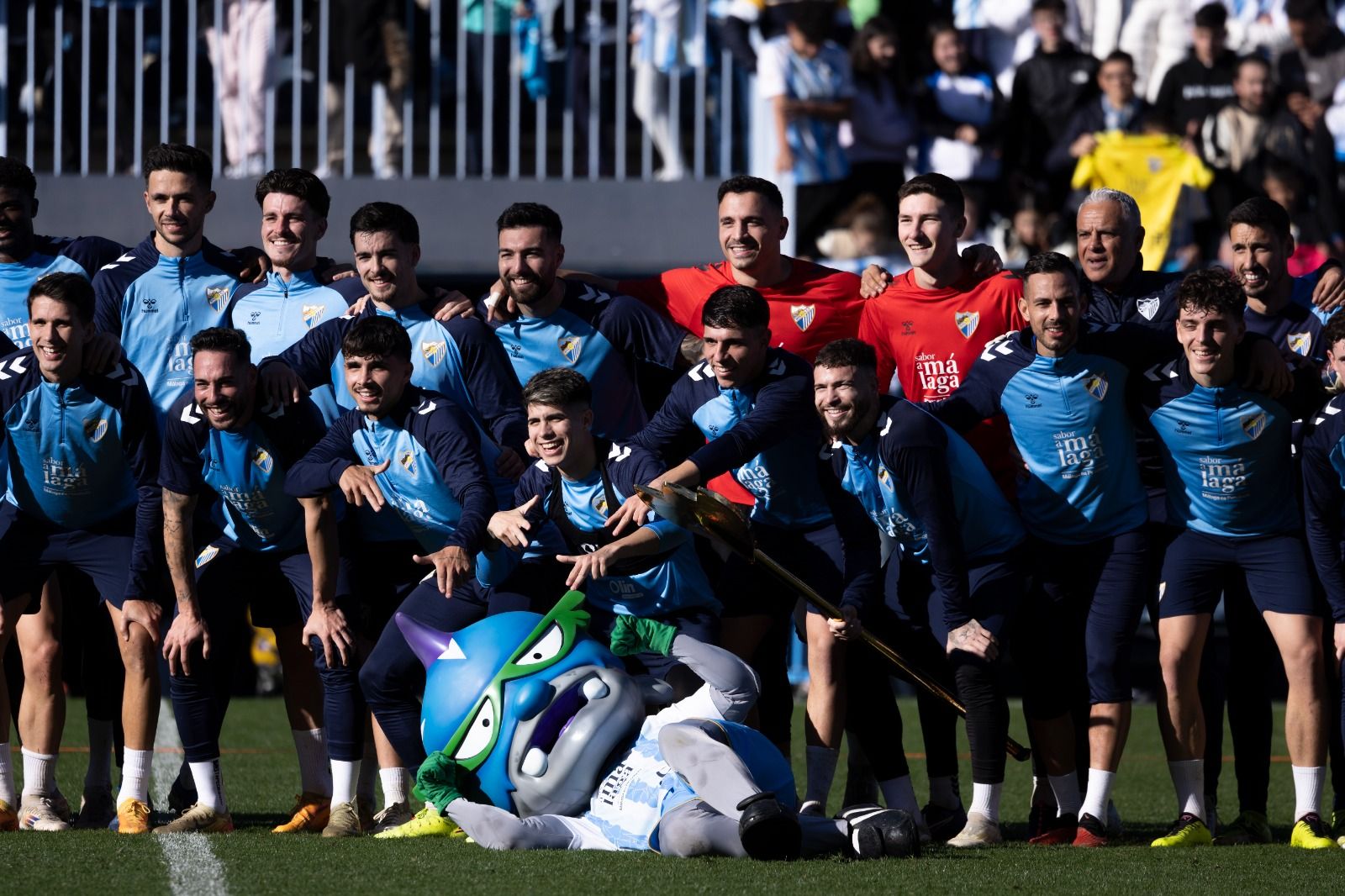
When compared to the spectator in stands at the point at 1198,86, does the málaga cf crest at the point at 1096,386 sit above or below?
below

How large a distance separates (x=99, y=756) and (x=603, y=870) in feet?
8.58

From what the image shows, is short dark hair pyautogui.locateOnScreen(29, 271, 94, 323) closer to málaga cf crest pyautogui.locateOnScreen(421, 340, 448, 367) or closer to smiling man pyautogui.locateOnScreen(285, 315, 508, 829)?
smiling man pyautogui.locateOnScreen(285, 315, 508, 829)

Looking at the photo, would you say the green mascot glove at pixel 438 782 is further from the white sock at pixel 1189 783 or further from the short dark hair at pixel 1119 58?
the short dark hair at pixel 1119 58

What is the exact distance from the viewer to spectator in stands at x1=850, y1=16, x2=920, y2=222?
12.9 meters

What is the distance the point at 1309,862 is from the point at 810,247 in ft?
24.1

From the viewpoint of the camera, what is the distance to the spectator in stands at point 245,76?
1302cm

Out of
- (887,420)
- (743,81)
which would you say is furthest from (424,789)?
(743,81)

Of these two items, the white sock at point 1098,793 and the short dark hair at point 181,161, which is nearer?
the white sock at point 1098,793

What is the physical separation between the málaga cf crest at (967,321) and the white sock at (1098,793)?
1678 millimetres

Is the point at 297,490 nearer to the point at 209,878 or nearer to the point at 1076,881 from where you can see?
the point at 209,878

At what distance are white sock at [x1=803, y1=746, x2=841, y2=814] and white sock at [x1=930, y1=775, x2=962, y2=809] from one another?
20.7 inches

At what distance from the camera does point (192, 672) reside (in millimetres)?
6816

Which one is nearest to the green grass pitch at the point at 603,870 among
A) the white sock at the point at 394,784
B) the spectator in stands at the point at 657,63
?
the white sock at the point at 394,784

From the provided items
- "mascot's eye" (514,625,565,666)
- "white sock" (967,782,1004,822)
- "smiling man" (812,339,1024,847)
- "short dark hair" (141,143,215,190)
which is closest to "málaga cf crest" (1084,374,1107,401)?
"smiling man" (812,339,1024,847)
